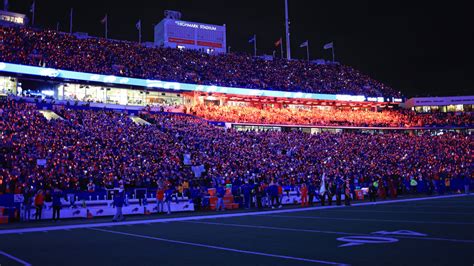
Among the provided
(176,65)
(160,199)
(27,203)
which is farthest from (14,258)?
(176,65)

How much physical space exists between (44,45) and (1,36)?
4335 mm

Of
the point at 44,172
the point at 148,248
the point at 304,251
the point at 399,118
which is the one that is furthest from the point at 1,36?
the point at 399,118

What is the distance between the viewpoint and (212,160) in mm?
33750

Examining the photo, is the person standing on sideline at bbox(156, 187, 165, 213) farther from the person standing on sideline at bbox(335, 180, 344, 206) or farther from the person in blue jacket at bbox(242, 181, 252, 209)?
the person standing on sideline at bbox(335, 180, 344, 206)

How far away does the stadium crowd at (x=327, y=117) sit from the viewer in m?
53.0

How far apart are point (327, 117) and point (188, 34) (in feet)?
96.8

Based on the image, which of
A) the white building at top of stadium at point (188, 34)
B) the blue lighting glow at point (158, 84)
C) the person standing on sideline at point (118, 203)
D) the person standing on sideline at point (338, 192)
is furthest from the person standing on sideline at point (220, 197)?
the white building at top of stadium at point (188, 34)

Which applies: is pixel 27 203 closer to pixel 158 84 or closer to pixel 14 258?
pixel 14 258

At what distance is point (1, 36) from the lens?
45000 mm

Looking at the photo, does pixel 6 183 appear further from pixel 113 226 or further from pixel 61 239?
pixel 61 239

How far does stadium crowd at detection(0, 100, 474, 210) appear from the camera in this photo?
24922 millimetres

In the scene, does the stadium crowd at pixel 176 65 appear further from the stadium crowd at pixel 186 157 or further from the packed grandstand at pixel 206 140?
the stadium crowd at pixel 186 157

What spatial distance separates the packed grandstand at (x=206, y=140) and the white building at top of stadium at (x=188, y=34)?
34.4ft

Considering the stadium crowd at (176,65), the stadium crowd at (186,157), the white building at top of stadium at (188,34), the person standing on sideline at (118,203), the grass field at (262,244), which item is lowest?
the grass field at (262,244)
